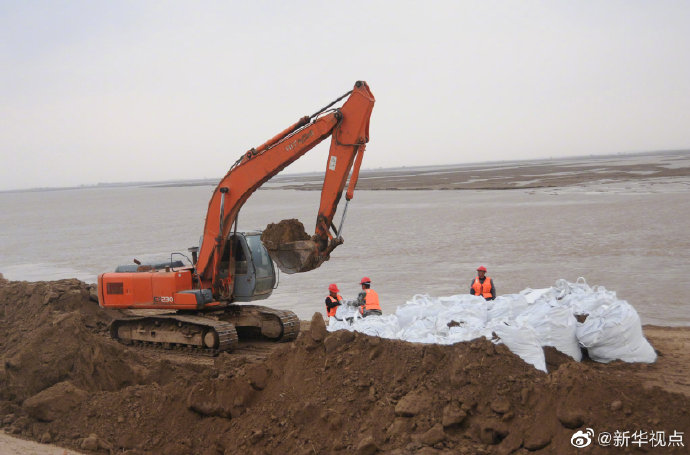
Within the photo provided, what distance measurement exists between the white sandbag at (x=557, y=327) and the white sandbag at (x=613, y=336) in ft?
0.56

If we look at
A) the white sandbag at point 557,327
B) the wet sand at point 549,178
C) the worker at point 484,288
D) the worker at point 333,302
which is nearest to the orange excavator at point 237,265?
the worker at point 333,302

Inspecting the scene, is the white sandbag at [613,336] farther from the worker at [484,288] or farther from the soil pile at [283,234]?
the soil pile at [283,234]

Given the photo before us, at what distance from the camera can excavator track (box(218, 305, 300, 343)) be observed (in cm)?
1166

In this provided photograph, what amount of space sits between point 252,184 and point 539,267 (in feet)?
34.9

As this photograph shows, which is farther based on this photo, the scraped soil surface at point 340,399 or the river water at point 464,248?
the river water at point 464,248

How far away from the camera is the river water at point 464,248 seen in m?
16.0

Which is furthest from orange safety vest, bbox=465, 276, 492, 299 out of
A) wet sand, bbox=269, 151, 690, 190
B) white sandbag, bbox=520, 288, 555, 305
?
wet sand, bbox=269, 151, 690, 190

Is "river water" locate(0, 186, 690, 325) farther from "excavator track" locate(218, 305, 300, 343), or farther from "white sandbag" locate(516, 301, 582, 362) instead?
"white sandbag" locate(516, 301, 582, 362)

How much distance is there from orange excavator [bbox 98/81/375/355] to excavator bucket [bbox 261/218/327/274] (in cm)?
2

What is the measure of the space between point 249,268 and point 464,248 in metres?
12.9

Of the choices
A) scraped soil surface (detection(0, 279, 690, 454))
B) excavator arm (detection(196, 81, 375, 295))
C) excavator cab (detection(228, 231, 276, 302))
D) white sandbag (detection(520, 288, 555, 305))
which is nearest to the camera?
scraped soil surface (detection(0, 279, 690, 454))

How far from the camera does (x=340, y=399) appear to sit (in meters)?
6.78

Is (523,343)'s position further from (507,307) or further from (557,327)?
(507,307)

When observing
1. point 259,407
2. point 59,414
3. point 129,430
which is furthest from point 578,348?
point 59,414
